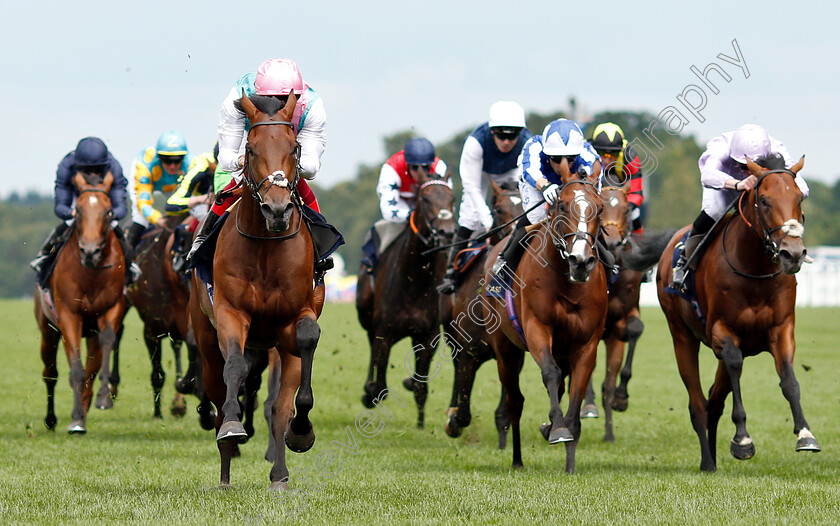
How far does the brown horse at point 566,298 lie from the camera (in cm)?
829

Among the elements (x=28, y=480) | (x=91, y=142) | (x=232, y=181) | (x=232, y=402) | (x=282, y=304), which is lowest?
(x=28, y=480)

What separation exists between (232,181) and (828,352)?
16380 mm

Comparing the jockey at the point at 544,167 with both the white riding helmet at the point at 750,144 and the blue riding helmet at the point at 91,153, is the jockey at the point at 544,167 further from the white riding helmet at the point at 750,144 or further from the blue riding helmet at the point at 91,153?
the blue riding helmet at the point at 91,153

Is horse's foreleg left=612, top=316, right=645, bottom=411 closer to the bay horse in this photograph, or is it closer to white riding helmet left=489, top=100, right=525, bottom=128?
white riding helmet left=489, top=100, right=525, bottom=128

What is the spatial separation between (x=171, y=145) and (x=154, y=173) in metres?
0.47

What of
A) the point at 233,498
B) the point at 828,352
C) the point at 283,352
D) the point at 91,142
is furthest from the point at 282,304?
the point at 828,352

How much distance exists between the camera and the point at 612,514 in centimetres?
655

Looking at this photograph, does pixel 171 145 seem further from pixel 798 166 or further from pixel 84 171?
pixel 798 166

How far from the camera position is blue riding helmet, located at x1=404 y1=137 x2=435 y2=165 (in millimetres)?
13172

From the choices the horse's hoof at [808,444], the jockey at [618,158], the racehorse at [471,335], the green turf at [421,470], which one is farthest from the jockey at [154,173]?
the horse's hoof at [808,444]

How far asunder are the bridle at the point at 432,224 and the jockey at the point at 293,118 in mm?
4095

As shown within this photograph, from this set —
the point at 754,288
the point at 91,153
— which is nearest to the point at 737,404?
the point at 754,288

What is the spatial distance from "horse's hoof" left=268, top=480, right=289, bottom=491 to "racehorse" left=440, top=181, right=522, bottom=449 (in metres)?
3.72

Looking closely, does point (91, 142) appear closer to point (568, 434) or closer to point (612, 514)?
point (568, 434)
